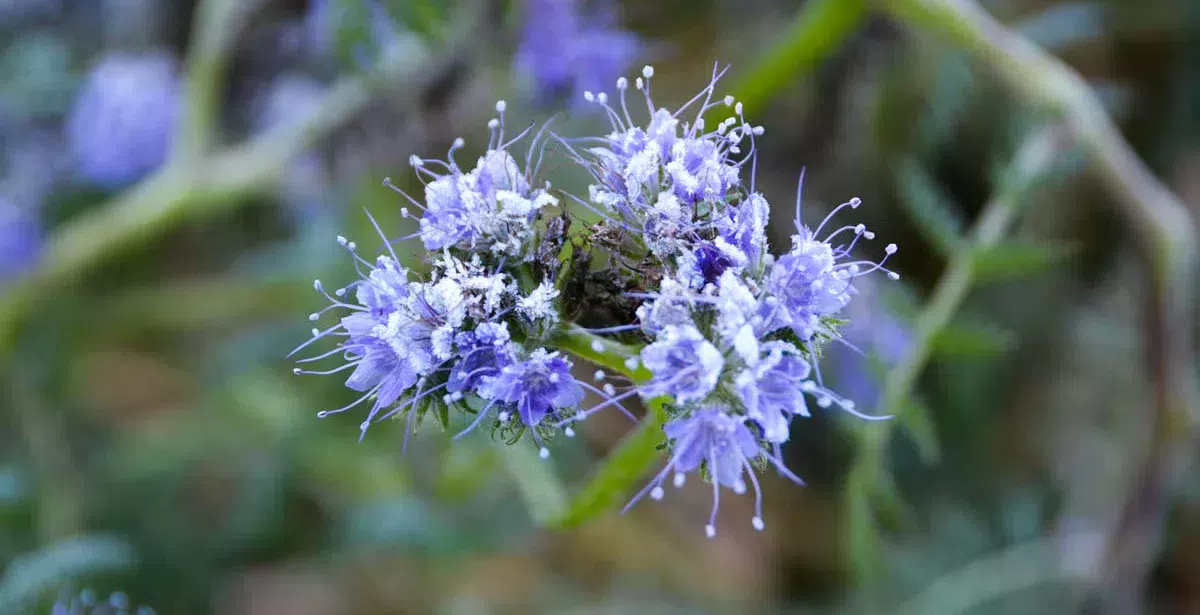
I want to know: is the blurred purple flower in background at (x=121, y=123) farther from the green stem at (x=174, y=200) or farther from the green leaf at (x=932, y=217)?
the green leaf at (x=932, y=217)

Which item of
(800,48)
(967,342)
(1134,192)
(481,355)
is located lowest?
(481,355)

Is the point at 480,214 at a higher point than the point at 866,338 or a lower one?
lower

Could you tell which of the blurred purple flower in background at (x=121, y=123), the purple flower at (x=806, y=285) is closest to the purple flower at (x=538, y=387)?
the purple flower at (x=806, y=285)

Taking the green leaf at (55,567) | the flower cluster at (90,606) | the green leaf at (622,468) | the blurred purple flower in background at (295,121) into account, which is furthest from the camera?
the blurred purple flower in background at (295,121)

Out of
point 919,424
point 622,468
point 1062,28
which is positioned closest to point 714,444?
point 622,468

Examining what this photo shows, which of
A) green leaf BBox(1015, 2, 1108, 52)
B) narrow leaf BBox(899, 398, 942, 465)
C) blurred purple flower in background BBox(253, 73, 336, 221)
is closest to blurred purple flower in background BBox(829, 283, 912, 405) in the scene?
narrow leaf BBox(899, 398, 942, 465)

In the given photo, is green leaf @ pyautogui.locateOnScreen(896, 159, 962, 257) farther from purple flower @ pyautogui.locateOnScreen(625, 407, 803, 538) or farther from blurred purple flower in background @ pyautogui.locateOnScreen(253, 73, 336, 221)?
Answer: blurred purple flower in background @ pyautogui.locateOnScreen(253, 73, 336, 221)

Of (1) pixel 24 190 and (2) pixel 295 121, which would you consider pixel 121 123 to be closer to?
(1) pixel 24 190

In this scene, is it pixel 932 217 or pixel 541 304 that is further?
pixel 932 217

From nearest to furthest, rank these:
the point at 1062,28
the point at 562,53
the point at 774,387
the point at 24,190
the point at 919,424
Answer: the point at 774,387 → the point at 919,424 → the point at 1062,28 → the point at 562,53 → the point at 24,190
